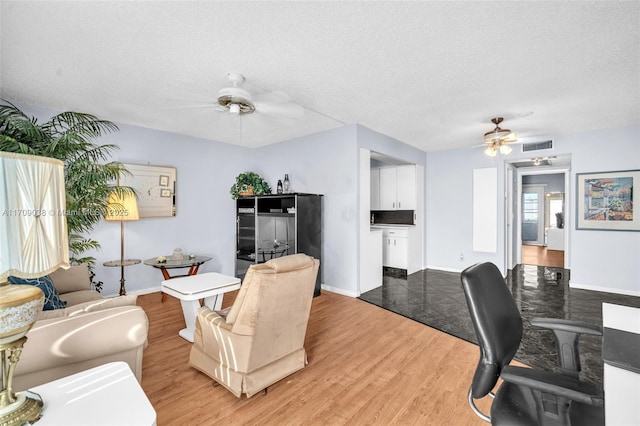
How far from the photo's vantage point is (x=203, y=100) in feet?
11.2

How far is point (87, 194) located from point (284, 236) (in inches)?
99.8

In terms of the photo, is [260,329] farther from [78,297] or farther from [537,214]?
[537,214]

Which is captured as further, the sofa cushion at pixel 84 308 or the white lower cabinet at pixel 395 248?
the white lower cabinet at pixel 395 248

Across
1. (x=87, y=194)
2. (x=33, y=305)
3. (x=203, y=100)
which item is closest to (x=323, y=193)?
(x=203, y=100)

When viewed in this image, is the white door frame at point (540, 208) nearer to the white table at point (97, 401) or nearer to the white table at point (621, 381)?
the white table at point (621, 381)

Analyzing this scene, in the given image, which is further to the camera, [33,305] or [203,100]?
[203,100]

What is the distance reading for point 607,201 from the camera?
4578 millimetres

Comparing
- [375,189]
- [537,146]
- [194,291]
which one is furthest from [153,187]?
[537,146]

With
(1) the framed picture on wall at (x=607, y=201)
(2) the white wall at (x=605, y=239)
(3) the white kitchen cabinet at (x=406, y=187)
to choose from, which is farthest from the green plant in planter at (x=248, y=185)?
(1) the framed picture on wall at (x=607, y=201)

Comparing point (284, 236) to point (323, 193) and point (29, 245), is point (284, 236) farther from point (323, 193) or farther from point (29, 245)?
point (29, 245)

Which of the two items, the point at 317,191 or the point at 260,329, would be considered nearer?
the point at 260,329

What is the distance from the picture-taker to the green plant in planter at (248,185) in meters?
5.20

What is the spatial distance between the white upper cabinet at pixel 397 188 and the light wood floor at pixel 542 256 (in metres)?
3.56

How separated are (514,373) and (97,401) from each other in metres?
1.55
